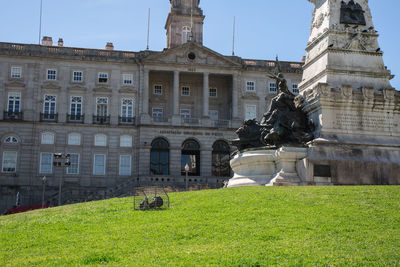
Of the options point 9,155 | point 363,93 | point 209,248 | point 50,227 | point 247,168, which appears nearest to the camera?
point 209,248

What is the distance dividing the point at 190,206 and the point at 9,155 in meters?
40.2

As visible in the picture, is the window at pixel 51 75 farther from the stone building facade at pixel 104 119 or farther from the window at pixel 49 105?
the window at pixel 49 105

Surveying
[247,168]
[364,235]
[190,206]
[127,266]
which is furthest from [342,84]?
[127,266]

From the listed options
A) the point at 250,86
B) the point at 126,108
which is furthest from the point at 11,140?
the point at 250,86

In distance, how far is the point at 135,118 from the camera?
54.2 metres

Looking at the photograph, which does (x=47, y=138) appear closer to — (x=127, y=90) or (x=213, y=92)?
(x=127, y=90)

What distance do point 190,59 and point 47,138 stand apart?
1671 cm

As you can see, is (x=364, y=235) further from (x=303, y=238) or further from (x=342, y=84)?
(x=342, y=84)

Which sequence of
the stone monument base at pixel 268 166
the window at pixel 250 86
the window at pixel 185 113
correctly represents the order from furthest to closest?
the window at pixel 250 86 < the window at pixel 185 113 < the stone monument base at pixel 268 166

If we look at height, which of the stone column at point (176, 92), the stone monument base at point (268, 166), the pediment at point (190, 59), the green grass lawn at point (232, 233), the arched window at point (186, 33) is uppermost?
the arched window at point (186, 33)

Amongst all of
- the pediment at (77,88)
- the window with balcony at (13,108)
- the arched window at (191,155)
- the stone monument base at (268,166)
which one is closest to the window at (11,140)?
the window with balcony at (13,108)

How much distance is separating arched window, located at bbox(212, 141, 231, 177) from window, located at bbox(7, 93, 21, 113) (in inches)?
794

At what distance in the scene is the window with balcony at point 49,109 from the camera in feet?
174

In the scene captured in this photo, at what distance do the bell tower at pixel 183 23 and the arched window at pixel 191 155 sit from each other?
13.8m
